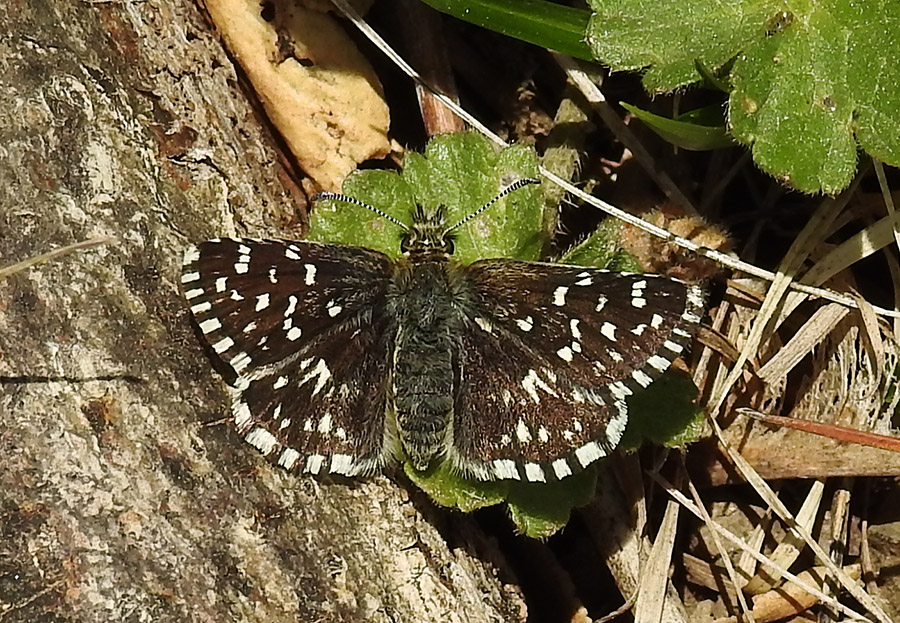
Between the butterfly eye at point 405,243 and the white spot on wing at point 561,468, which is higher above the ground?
the butterfly eye at point 405,243

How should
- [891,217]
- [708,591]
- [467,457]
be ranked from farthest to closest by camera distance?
1. [708,591]
2. [891,217]
3. [467,457]

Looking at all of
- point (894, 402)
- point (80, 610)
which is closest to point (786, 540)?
point (894, 402)

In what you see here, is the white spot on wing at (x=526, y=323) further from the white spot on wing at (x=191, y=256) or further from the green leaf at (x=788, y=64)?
the white spot on wing at (x=191, y=256)

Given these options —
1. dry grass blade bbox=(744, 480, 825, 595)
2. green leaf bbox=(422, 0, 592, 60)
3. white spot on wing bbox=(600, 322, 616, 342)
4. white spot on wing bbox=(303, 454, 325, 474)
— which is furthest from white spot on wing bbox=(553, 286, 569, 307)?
dry grass blade bbox=(744, 480, 825, 595)

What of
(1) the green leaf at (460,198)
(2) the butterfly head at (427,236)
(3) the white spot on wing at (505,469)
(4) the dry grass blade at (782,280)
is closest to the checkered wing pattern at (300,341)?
(2) the butterfly head at (427,236)

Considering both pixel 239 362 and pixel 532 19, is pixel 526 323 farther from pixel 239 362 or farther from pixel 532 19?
pixel 532 19

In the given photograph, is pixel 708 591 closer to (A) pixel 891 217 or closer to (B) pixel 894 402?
(B) pixel 894 402
